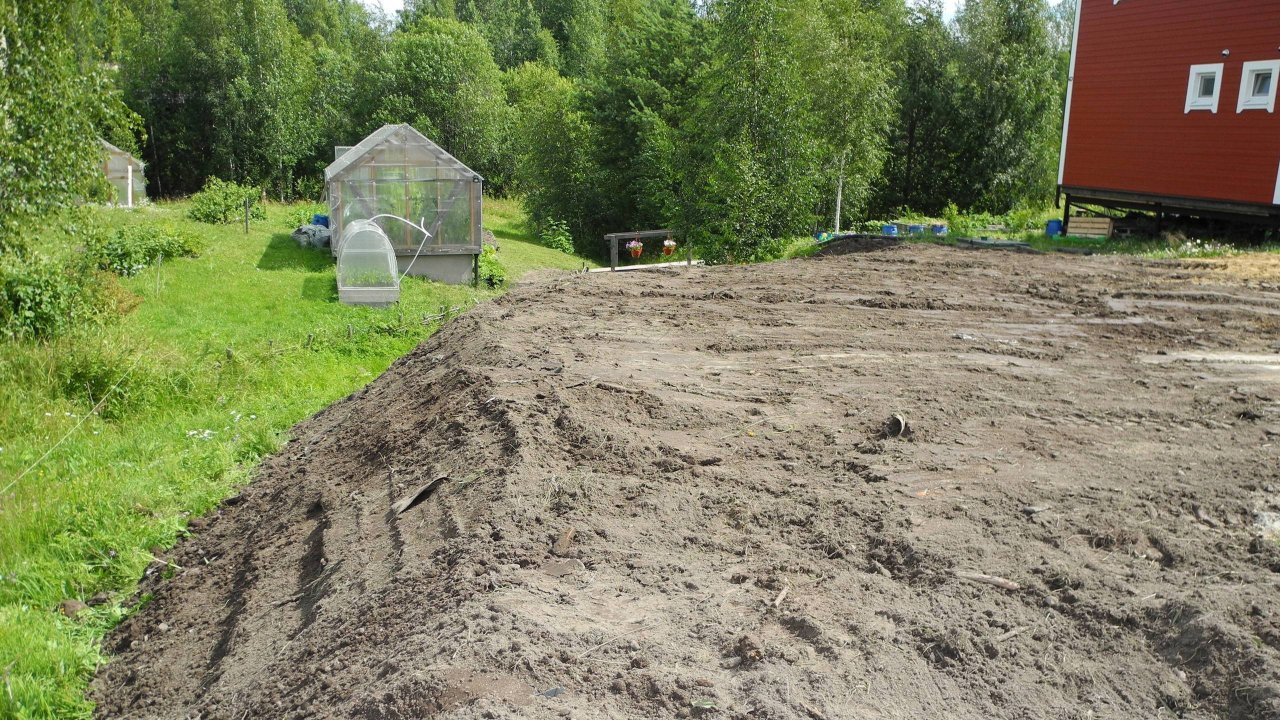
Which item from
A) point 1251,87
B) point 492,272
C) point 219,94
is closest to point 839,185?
point 1251,87

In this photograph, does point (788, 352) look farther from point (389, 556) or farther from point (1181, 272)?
point (1181, 272)

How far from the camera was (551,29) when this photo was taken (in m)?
72.1

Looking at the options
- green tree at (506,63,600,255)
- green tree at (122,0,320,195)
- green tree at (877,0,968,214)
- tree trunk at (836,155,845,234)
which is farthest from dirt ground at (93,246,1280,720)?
green tree at (122,0,320,195)

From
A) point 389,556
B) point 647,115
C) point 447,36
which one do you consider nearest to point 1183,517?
point 389,556

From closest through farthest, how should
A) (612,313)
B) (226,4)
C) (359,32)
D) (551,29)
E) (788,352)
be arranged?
1. (788,352)
2. (612,313)
3. (226,4)
4. (359,32)
5. (551,29)

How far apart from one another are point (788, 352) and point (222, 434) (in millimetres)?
6463

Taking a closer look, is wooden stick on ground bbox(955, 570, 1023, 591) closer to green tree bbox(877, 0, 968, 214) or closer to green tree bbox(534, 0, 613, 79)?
green tree bbox(877, 0, 968, 214)

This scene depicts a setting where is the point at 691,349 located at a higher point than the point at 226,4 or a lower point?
lower

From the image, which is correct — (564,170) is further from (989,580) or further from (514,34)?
(989,580)

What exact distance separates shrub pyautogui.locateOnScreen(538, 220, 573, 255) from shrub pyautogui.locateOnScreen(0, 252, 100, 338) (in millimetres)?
22112

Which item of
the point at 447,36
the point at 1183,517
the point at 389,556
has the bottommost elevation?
the point at 389,556

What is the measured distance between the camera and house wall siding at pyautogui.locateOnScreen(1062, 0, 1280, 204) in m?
20.2

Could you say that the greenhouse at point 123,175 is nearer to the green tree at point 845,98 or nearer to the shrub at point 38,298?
the shrub at point 38,298

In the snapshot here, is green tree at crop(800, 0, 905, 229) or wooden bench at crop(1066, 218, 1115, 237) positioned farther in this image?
green tree at crop(800, 0, 905, 229)
